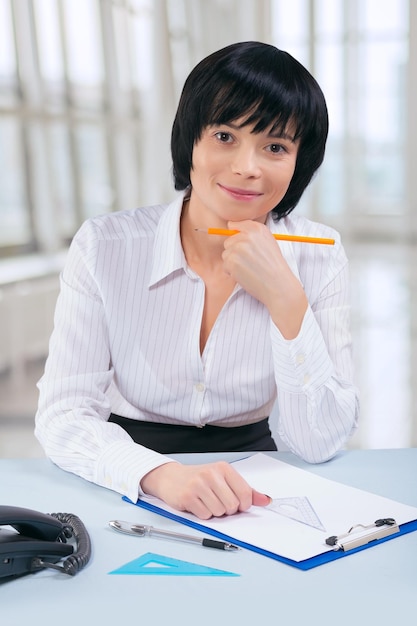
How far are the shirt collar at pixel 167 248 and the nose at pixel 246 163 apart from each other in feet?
0.67

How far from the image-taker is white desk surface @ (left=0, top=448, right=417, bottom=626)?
0.80 metres

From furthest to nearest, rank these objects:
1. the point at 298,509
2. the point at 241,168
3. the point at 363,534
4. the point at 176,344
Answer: the point at 176,344 < the point at 241,168 < the point at 298,509 < the point at 363,534

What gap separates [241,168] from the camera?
1.38 metres

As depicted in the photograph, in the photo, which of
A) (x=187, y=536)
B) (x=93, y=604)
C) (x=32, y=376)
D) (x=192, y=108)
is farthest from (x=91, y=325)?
(x=32, y=376)

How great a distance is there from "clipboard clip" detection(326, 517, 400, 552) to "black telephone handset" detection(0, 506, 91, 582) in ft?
0.92

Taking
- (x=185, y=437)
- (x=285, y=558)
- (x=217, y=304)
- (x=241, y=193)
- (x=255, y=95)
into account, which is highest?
(x=255, y=95)

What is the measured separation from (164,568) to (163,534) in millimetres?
95

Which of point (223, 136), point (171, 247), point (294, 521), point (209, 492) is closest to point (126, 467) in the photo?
point (209, 492)

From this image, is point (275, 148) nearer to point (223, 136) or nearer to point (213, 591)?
point (223, 136)

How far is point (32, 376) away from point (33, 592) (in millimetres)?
4154

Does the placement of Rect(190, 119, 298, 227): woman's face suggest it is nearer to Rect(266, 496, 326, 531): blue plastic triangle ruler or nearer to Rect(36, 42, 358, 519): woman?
Rect(36, 42, 358, 519): woman

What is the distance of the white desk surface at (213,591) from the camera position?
80 cm

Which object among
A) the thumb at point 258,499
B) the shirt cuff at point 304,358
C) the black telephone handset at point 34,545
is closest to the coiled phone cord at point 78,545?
the black telephone handset at point 34,545

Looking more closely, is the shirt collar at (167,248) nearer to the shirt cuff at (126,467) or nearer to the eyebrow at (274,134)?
the eyebrow at (274,134)
